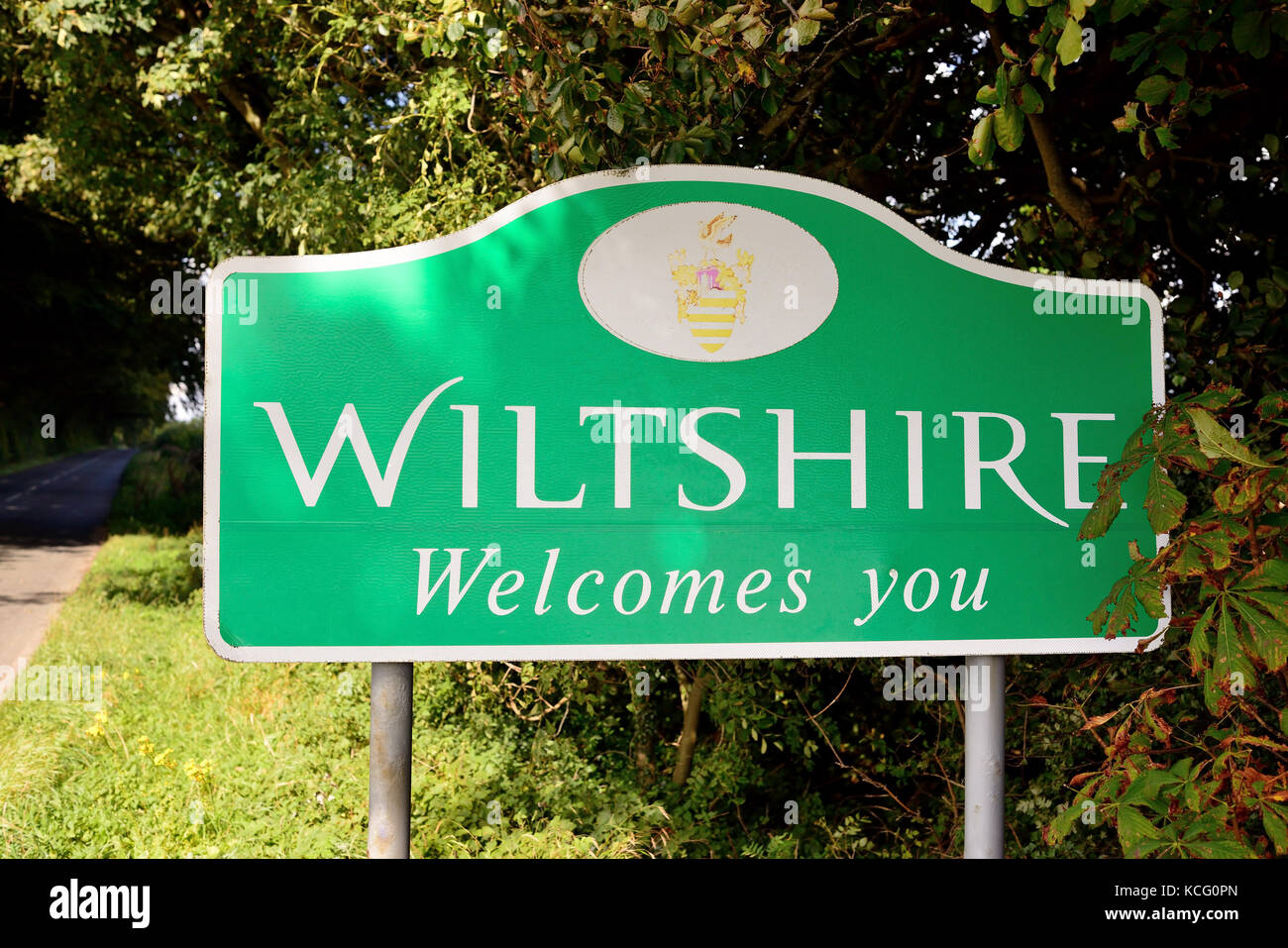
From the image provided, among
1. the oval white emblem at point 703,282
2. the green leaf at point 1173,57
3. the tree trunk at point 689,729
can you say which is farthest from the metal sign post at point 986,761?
the tree trunk at point 689,729

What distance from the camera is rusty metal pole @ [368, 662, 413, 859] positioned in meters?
2.01

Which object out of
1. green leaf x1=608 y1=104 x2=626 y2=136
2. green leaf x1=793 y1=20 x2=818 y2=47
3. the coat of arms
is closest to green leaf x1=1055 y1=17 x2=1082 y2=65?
green leaf x1=793 y1=20 x2=818 y2=47

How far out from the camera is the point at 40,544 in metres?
13.4

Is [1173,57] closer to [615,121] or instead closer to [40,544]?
[615,121]

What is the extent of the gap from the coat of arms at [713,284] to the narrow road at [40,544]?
5903 millimetres

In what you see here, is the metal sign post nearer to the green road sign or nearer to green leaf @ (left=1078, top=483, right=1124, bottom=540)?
the green road sign

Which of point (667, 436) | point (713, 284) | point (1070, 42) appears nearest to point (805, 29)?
point (1070, 42)

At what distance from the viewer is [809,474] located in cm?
212

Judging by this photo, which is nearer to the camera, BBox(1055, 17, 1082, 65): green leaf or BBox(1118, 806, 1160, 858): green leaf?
BBox(1118, 806, 1160, 858): green leaf

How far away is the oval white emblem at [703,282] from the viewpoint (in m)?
2.09

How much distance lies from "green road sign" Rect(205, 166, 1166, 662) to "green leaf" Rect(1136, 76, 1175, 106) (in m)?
0.48

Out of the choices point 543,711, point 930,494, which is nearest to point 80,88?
point 543,711

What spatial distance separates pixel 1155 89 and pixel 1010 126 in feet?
1.36

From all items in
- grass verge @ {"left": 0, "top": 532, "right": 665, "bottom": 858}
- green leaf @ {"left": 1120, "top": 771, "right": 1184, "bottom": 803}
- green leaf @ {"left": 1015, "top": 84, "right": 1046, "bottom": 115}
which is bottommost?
grass verge @ {"left": 0, "top": 532, "right": 665, "bottom": 858}
